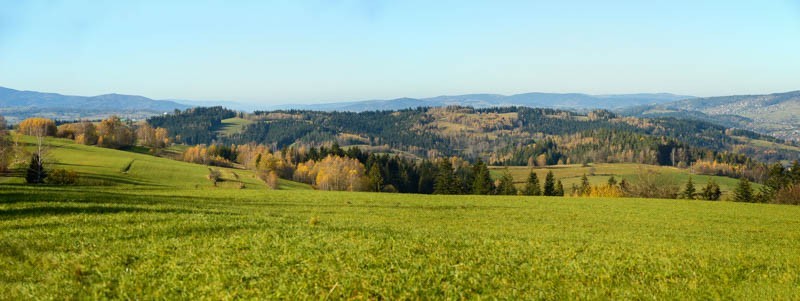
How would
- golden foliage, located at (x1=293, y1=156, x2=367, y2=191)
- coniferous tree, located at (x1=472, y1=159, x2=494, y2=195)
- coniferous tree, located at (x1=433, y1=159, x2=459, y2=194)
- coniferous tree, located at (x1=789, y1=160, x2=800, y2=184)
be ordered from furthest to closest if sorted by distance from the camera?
golden foliage, located at (x1=293, y1=156, x2=367, y2=191) → coniferous tree, located at (x1=433, y1=159, x2=459, y2=194) → coniferous tree, located at (x1=472, y1=159, x2=494, y2=195) → coniferous tree, located at (x1=789, y1=160, x2=800, y2=184)

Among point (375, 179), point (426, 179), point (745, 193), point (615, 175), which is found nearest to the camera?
point (745, 193)

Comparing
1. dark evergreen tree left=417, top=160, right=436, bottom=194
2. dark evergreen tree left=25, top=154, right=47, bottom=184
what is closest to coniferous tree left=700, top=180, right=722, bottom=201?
dark evergreen tree left=417, top=160, right=436, bottom=194

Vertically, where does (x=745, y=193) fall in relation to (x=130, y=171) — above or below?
below

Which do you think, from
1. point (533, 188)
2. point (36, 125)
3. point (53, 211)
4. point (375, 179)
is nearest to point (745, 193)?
point (533, 188)

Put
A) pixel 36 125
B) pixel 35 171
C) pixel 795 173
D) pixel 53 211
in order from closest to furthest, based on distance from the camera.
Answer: pixel 53 211 < pixel 35 171 < pixel 795 173 < pixel 36 125

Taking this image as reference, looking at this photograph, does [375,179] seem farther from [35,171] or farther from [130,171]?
[35,171]

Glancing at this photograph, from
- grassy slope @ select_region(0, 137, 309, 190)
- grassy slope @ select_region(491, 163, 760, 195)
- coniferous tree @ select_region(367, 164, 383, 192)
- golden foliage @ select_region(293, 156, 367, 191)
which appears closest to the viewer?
grassy slope @ select_region(0, 137, 309, 190)

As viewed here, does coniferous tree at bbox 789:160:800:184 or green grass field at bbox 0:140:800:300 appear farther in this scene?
coniferous tree at bbox 789:160:800:184

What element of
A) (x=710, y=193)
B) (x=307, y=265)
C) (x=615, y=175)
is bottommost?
(x=615, y=175)

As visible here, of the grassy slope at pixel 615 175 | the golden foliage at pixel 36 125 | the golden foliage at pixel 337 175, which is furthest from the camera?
the grassy slope at pixel 615 175

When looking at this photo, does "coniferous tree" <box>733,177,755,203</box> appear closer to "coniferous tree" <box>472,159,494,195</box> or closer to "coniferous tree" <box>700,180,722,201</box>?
"coniferous tree" <box>700,180,722,201</box>

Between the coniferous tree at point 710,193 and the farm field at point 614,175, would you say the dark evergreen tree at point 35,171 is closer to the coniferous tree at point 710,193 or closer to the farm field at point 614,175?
the coniferous tree at point 710,193

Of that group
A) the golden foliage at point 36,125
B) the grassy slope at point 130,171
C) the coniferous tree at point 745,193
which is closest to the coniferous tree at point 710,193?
the coniferous tree at point 745,193

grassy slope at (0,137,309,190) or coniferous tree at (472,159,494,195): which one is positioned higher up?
grassy slope at (0,137,309,190)
